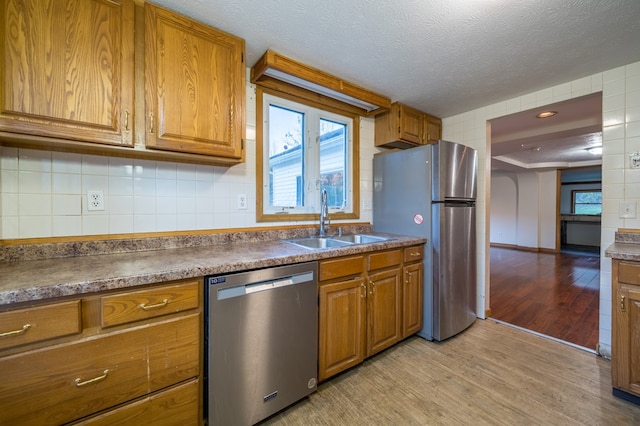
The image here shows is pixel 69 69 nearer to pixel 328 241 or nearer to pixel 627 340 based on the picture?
pixel 328 241

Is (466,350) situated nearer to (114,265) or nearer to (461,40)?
(461,40)

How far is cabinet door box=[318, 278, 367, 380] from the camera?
1608mm

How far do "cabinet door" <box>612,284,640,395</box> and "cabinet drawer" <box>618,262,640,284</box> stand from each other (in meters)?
0.03

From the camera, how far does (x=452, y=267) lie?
2.28m

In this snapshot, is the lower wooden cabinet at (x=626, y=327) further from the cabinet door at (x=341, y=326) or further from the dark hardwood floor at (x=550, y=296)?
the cabinet door at (x=341, y=326)

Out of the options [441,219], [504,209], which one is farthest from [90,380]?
[504,209]

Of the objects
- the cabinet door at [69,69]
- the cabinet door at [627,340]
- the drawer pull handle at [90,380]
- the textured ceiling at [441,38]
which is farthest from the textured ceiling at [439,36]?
the drawer pull handle at [90,380]

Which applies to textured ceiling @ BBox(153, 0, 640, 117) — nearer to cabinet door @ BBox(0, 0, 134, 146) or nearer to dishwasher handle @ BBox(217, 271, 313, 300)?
cabinet door @ BBox(0, 0, 134, 146)

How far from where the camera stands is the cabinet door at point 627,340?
4.85 feet

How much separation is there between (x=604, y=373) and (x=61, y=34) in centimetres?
377

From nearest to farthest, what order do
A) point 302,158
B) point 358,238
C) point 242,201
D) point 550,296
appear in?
point 242,201 → point 302,158 → point 358,238 → point 550,296

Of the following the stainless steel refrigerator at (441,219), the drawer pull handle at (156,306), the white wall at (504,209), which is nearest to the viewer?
the drawer pull handle at (156,306)

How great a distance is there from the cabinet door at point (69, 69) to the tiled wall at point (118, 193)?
310 mm

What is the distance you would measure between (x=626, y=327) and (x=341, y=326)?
169 centimetres
